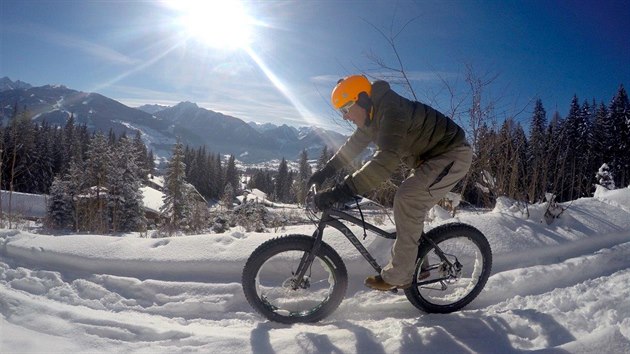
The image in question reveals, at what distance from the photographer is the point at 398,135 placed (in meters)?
2.76

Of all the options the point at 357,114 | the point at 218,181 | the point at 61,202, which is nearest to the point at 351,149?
the point at 357,114

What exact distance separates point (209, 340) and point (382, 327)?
142 centimetres

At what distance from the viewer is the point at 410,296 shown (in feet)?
10.5

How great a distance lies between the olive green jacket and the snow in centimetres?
127

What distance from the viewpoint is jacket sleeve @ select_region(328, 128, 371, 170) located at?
11.5 ft

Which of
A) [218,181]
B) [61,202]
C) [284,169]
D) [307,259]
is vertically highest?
[284,169]

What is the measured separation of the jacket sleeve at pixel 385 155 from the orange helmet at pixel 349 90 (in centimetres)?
29

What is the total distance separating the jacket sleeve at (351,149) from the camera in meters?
→ 3.50

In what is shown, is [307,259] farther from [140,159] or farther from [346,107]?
[140,159]

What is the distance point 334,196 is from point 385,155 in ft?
1.79

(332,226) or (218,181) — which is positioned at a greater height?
(218,181)

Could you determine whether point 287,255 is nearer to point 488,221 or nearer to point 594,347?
point 594,347

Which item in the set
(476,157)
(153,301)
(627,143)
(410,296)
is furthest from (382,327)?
(627,143)

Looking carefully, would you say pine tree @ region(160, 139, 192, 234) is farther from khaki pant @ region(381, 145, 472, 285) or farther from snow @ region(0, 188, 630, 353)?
khaki pant @ region(381, 145, 472, 285)
